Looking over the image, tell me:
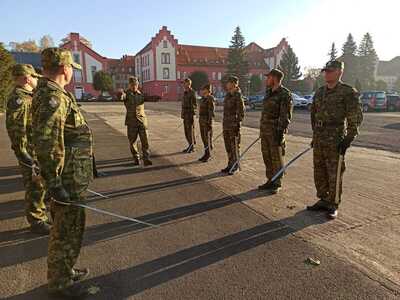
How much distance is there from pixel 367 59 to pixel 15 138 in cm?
8128

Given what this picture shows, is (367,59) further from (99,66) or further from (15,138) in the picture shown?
(15,138)

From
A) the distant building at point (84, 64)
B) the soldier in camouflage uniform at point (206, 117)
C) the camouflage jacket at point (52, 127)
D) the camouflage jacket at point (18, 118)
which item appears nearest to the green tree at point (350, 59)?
the distant building at point (84, 64)

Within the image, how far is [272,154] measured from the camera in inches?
230

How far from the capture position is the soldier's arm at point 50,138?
250cm

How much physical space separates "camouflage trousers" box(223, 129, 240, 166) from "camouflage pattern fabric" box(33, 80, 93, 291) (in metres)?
4.51

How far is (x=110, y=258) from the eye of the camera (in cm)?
360

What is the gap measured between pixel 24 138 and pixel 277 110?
399cm

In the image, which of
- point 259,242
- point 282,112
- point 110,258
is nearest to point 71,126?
point 110,258

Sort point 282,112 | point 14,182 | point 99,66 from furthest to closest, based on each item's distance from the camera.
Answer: point 99,66 → point 14,182 → point 282,112

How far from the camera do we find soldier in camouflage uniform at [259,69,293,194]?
556cm

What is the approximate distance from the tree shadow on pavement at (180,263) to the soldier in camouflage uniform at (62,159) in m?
0.25

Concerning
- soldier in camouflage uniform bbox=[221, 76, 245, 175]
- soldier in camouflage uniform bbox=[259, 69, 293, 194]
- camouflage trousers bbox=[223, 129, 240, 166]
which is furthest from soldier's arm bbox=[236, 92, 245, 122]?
soldier in camouflage uniform bbox=[259, 69, 293, 194]

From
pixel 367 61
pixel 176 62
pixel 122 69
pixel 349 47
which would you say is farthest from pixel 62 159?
pixel 122 69

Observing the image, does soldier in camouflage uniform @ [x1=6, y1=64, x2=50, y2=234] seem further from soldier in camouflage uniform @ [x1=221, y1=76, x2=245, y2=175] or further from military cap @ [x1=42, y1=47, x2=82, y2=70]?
soldier in camouflage uniform @ [x1=221, y1=76, x2=245, y2=175]
